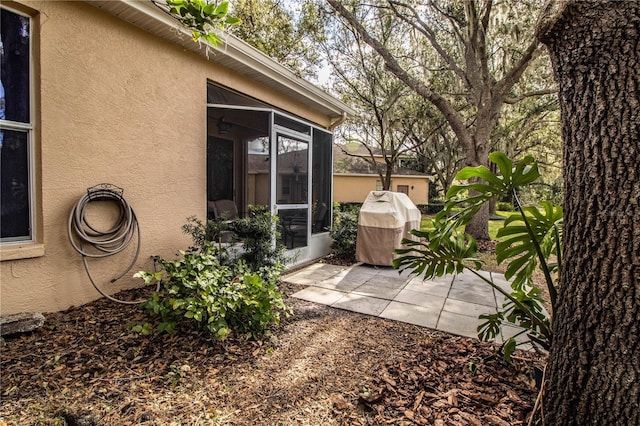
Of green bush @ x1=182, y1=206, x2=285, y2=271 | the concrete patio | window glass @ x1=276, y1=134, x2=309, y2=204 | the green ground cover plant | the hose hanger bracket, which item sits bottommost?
the concrete patio

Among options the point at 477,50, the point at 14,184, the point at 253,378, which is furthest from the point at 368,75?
the point at 253,378

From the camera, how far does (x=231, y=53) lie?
4.30 metres

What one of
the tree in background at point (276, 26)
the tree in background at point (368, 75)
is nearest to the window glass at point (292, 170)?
the tree in background at point (276, 26)

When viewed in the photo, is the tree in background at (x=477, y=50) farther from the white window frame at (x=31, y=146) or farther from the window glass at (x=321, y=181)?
the white window frame at (x=31, y=146)

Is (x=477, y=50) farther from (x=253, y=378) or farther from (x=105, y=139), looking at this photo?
(x=253, y=378)

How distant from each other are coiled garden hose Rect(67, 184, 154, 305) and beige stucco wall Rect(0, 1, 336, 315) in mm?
80

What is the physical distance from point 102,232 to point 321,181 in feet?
13.5

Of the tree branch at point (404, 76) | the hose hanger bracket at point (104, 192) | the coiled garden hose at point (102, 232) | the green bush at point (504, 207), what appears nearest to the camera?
the coiled garden hose at point (102, 232)

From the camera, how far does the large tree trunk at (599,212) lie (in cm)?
133

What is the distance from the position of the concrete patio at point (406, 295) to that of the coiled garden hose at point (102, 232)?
2.12 metres

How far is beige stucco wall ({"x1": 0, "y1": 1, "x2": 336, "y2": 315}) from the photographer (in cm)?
283

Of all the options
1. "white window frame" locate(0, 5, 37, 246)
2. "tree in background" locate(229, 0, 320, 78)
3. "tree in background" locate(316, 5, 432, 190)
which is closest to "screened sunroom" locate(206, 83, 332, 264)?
"white window frame" locate(0, 5, 37, 246)

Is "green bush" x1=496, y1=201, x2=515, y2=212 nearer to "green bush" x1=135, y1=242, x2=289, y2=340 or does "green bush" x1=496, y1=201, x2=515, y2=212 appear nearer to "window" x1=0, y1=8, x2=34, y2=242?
"green bush" x1=135, y1=242, x2=289, y2=340

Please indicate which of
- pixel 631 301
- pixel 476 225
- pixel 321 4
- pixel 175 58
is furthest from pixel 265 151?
pixel 321 4
